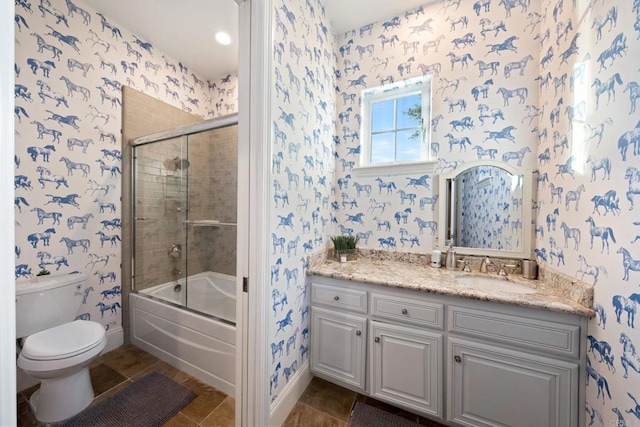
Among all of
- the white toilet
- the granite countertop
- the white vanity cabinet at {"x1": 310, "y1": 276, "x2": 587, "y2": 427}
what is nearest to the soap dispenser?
the granite countertop

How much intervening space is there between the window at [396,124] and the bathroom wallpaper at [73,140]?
209 centimetres

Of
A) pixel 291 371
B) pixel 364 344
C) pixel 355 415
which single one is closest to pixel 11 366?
pixel 291 371

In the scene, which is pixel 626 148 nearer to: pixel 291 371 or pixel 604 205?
pixel 604 205

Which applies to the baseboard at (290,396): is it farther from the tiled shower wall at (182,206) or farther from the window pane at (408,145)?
the window pane at (408,145)

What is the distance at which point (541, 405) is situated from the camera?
3.65ft

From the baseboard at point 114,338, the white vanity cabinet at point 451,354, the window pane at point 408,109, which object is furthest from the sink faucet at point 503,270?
the baseboard at point 114,338

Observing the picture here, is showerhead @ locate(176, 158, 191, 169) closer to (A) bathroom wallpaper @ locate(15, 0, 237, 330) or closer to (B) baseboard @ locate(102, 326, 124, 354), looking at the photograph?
(A) bathroom wallpaper @ locate(15, 0, 237, 330)

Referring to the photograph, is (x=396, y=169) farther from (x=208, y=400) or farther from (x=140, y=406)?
(x=140, y=406)

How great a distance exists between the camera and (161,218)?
236 cm

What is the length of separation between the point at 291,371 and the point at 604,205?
5.75ft

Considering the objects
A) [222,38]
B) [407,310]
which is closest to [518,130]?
[407,310]

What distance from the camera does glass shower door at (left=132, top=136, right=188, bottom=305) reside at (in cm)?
218

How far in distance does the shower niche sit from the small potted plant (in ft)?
3.28

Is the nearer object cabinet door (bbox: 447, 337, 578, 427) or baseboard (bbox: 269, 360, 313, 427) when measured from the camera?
cabinet door (bbox: 447, 337, 578, 427)
